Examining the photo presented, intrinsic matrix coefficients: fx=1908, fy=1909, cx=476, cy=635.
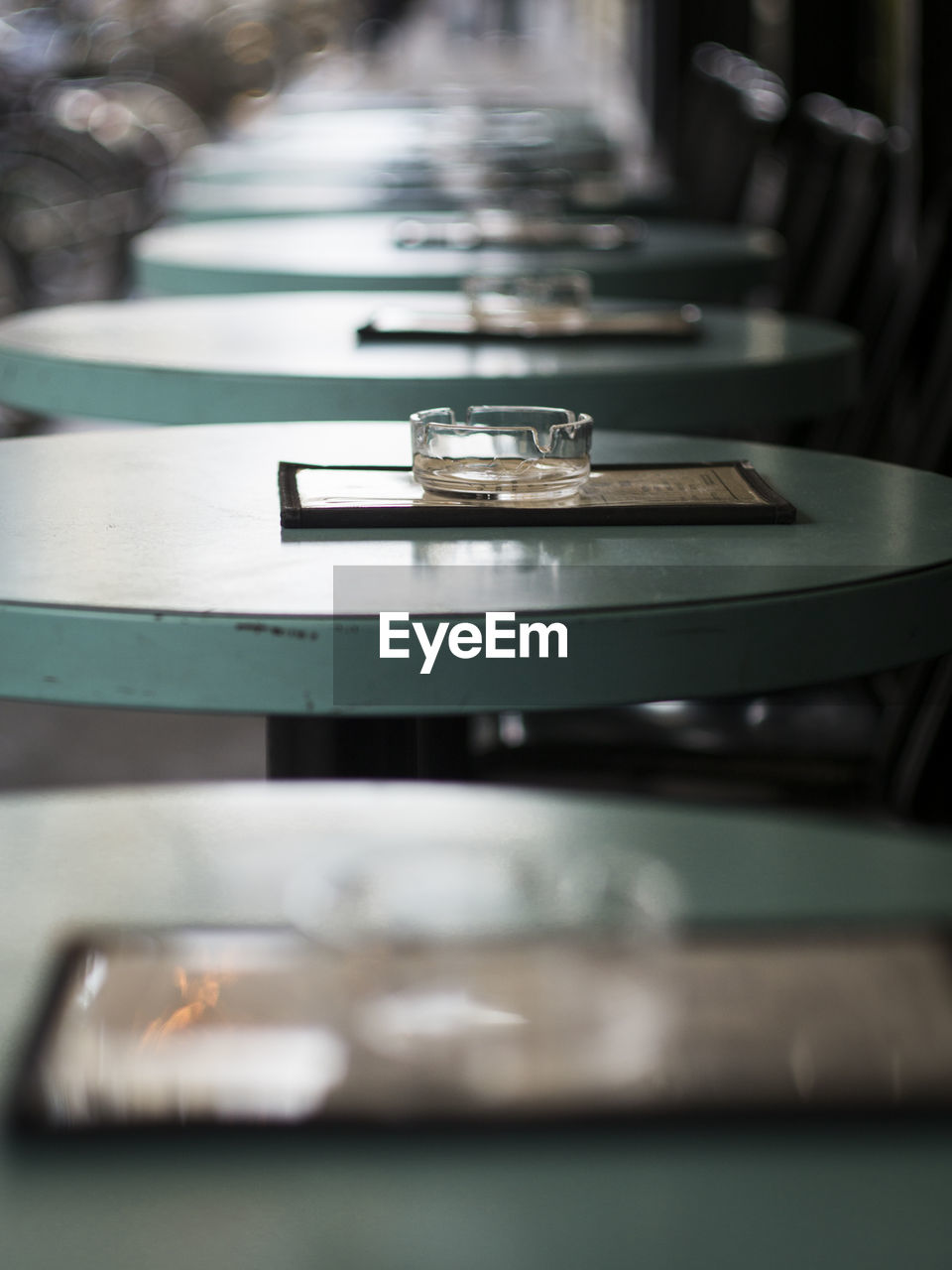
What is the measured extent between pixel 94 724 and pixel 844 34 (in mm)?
3658

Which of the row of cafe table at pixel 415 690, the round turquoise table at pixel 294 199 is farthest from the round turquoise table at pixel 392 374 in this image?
the round turquoise table at pixel 294 199

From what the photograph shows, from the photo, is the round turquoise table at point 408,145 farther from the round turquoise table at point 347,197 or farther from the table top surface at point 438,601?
the table top surface at point 438,601

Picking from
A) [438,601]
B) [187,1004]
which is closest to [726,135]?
[438,601]

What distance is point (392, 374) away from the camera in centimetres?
169

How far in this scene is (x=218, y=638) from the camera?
0.92 meters

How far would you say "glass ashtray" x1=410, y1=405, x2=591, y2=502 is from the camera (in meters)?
1.14

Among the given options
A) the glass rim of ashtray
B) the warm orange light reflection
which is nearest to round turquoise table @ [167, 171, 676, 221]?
the glass rim of ashtray

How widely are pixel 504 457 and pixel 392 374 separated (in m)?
0.56

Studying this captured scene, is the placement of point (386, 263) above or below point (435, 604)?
below

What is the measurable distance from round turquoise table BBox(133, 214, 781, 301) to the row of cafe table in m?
0.54

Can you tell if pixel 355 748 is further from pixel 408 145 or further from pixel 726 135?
pixel 726 135

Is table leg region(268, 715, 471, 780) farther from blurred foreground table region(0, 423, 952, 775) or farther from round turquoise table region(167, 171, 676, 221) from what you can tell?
round turquoise table region(167, 171, 676, 221)

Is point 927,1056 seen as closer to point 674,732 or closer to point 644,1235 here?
point 644,1235

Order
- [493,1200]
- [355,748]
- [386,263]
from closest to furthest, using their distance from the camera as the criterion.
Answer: [493,1200] → [355,748] → [386,263]
